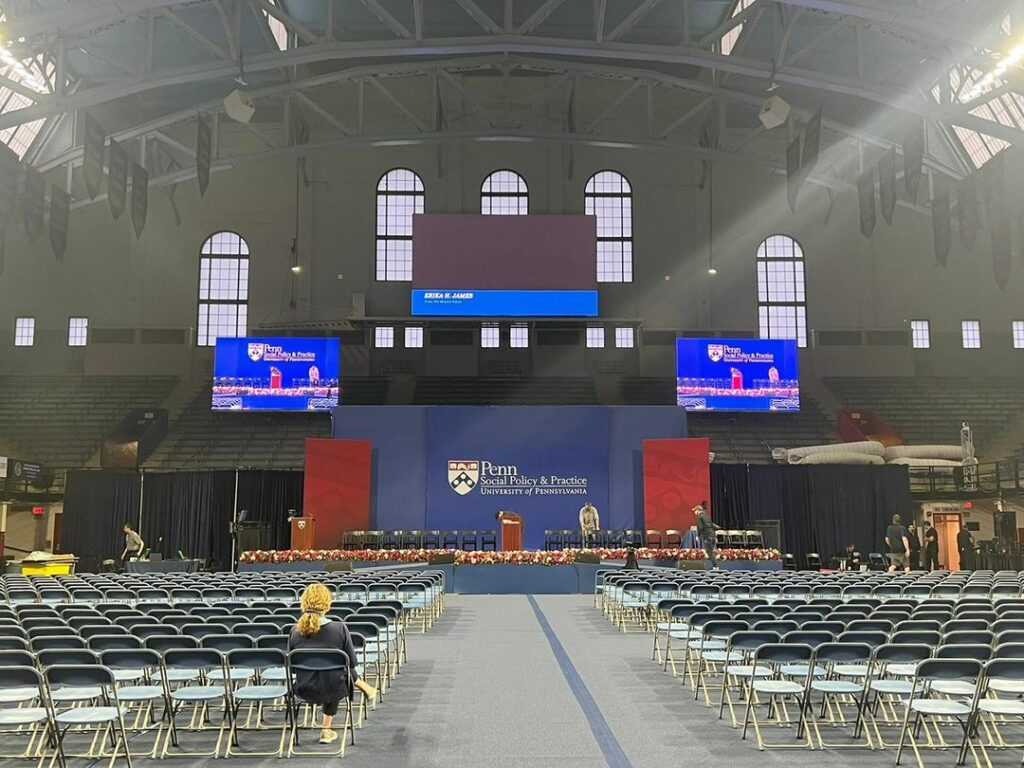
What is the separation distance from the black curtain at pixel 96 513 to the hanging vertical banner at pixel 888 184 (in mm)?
17941

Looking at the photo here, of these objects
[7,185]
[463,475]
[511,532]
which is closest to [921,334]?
[463,475]

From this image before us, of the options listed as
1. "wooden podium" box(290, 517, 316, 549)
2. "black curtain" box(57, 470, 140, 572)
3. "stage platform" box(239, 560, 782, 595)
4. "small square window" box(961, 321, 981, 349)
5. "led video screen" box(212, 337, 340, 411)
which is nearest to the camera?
"stage platform" box(239, 560, 782, 595)

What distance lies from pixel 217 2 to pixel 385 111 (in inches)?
403

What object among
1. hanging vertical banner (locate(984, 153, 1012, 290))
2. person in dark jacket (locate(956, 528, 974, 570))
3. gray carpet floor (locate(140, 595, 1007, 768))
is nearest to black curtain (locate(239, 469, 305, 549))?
gray carpet floor (locate(140, 595, 1007, 768))

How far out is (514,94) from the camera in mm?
30156

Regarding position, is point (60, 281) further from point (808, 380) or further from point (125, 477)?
point (808, 380)

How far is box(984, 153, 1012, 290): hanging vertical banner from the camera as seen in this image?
2062 cm

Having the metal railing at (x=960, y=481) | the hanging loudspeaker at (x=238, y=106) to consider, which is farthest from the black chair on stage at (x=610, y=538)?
the hanging loudspeaker at (x=238, y=106)

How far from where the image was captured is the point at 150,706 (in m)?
6.62

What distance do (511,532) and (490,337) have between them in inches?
441

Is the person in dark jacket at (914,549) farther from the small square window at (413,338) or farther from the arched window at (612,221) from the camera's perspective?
the small square window at (413,338)

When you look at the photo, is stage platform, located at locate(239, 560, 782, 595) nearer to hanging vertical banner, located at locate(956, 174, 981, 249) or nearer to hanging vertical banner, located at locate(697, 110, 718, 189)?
hanging vertical banner, located at locate(956, 174, 981, 249)

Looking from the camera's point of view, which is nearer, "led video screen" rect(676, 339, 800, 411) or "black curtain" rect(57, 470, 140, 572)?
"black curtain" rect(57, 470, 140, 572)

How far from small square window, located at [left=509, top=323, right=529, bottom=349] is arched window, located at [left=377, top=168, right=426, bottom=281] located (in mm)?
3604
